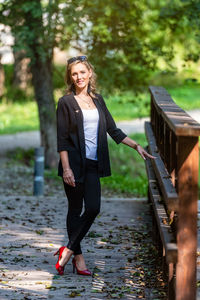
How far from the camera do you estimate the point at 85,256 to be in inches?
216

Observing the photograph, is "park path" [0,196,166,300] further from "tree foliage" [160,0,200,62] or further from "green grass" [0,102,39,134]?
"green grass" [0,102,39,134]

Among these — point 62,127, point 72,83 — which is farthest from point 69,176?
point 72,83

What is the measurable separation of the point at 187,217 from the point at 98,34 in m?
8.29

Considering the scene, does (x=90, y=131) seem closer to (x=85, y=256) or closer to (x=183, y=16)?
(x=85, y=256)

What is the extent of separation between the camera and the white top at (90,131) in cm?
468

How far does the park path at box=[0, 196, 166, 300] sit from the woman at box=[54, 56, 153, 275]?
0.25 metres

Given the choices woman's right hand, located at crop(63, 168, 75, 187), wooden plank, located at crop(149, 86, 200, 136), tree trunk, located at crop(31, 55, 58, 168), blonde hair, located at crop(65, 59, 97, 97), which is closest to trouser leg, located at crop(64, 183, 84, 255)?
woman's right hand, located at crop(63, 168, 75, 187)

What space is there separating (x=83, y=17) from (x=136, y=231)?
5.16 meters

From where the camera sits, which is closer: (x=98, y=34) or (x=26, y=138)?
(x=98, y=34)

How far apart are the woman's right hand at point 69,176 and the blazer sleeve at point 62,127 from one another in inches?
6.8

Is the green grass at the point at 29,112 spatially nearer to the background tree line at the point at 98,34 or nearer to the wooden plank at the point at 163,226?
the background tree line at the point at 98,34

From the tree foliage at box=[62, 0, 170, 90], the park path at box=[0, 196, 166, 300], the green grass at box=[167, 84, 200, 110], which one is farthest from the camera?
the green grass at box=[167, 84, 200, 110]

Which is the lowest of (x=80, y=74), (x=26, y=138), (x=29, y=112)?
(x=29, y=112)

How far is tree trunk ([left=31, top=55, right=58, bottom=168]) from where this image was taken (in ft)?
42.2
